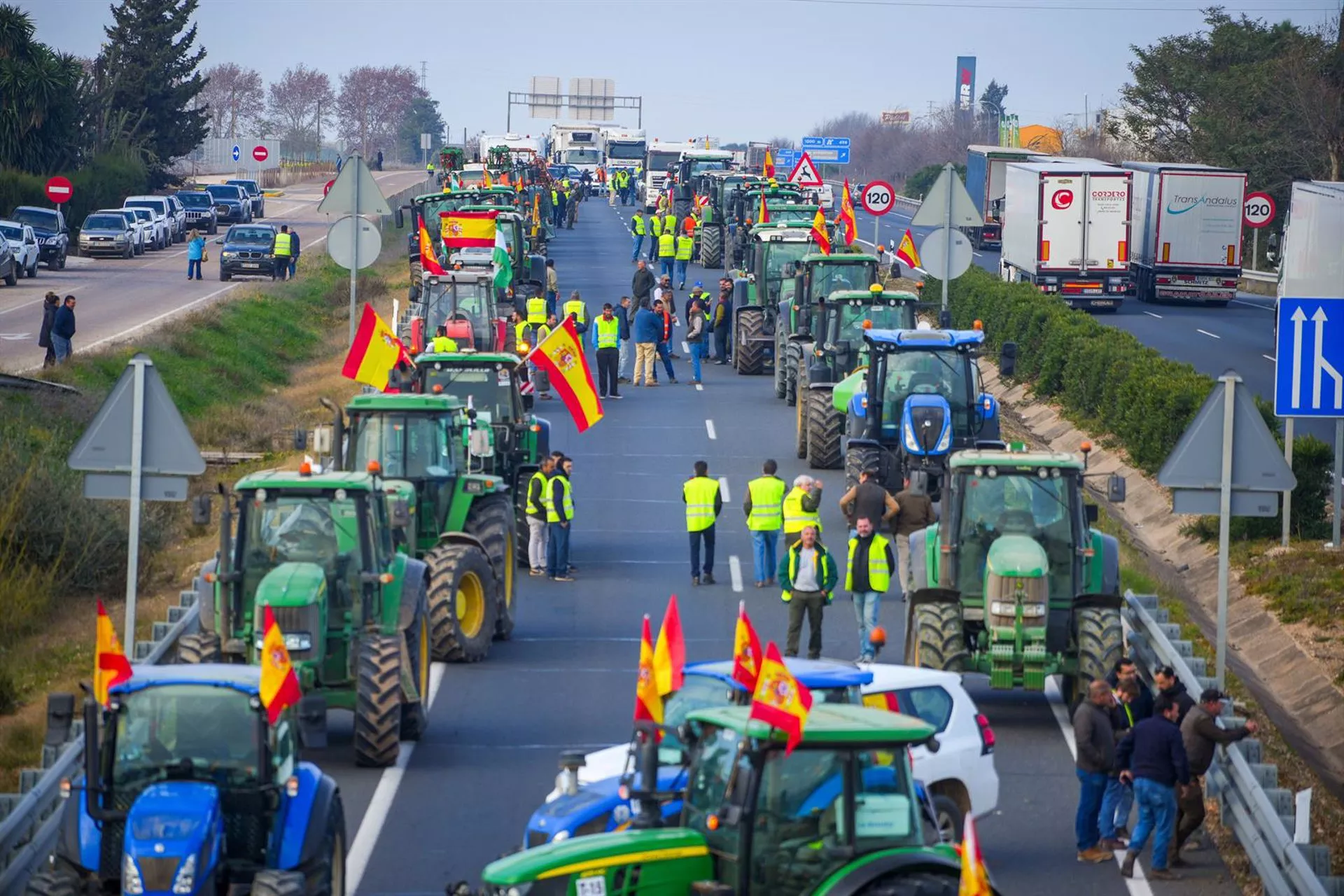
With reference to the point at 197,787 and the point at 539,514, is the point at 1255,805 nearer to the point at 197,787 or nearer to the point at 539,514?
the point at 197,787

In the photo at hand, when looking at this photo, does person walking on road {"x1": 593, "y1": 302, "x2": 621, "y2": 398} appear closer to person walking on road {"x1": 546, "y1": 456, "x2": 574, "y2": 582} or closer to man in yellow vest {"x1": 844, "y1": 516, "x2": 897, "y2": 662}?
person walking on road {"x1": 546, "y1": 456, "x2": 574, "y2": 582}

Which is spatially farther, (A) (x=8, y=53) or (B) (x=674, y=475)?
(A) (x=8, y=53)

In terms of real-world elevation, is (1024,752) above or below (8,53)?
below

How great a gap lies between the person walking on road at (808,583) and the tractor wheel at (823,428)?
9557 mm

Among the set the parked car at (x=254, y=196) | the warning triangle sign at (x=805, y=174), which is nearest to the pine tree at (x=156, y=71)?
the parked car at (x=254, y=196)

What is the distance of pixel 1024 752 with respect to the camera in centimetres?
1616

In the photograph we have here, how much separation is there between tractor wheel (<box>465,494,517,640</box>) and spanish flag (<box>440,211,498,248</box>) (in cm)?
2037

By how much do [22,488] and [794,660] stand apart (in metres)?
12.4

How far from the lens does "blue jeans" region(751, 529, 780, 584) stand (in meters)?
21.8

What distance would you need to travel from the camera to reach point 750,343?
125 feet

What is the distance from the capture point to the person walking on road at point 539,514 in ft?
73.1

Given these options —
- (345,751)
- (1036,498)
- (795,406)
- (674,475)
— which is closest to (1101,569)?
(1036,498)

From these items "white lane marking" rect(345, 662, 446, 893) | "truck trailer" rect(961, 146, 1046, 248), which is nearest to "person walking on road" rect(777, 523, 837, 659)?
"white lane marking" rect(345, 662, 446, 893)

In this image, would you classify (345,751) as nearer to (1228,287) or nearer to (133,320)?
(133,320)
